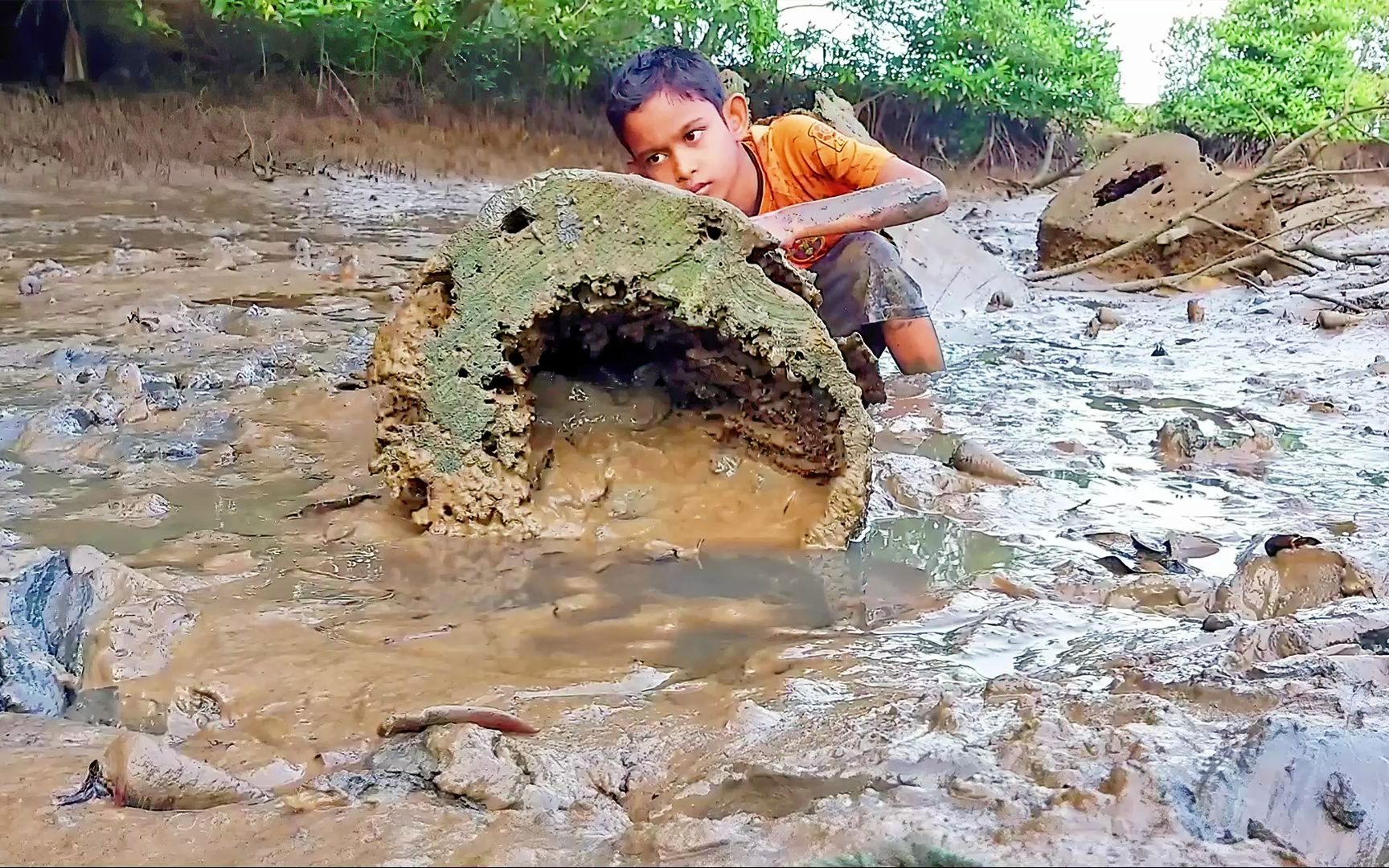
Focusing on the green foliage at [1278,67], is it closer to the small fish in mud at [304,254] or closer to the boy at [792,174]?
the small fish in mud at [304,254]

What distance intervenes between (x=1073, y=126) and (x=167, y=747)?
18101 millimetres

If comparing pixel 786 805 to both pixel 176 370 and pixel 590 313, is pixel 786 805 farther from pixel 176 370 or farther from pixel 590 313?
pixel 176 370

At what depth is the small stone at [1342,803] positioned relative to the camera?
1.30m

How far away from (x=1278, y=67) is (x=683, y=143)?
16.9m

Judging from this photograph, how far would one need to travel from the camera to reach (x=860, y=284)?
3.94 meters

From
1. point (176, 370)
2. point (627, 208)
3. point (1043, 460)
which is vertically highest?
point (627, 208)

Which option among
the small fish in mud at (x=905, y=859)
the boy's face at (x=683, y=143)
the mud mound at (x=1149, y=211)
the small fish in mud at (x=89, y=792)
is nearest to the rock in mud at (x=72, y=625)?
the small fish in mud at (x=89, y=792)

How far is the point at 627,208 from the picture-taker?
2488 millimetres

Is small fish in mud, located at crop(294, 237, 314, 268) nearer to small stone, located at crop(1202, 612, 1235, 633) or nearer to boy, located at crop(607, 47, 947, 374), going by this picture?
boy, located at crop(607, 47, 947, 374)

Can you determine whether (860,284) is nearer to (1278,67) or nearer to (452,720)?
(452,720)

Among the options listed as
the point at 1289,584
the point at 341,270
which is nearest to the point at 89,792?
the point at 1289,584

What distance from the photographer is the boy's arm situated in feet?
9.94

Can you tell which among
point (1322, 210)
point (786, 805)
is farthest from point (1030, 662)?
point (1322, 210)

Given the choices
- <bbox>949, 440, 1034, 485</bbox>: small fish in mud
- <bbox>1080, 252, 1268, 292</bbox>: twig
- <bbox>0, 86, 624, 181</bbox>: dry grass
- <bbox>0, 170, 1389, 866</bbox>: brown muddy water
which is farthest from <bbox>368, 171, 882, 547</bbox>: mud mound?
<bbox>0, 86, 624, 181</bbox>: dry grass
